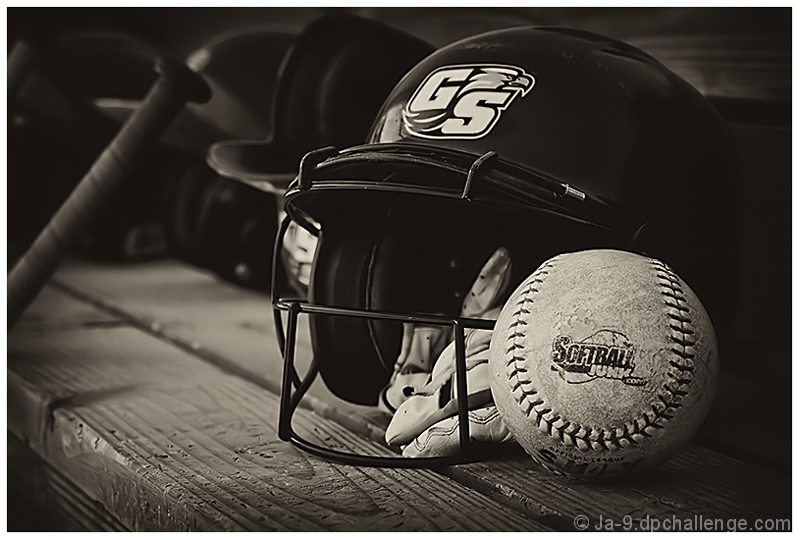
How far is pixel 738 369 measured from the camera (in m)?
1.46

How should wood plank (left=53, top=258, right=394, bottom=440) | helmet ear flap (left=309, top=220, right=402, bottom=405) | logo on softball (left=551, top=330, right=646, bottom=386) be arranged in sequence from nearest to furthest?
logo on softball (left=551, top=330, right=646, bottom=386), helmet ear flap (left=309, top=220, right=402, bottom=405), wood plank (left=53, top=258, right=394, bottom=440)

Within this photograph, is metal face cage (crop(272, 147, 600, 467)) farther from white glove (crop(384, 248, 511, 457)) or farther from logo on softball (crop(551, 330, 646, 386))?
logo on softball (crop(551, 330, 646, 386))

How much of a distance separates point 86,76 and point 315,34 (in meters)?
1.14

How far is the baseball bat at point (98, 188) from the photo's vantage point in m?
1.67

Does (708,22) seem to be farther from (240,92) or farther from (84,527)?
(84,527)

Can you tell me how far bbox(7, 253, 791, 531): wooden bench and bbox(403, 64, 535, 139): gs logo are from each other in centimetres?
38

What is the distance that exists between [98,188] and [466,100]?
2.92ft

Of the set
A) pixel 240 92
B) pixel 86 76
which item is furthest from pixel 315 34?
pixel 86 76

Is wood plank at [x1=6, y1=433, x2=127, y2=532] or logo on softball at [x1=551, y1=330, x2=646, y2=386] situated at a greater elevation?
logo on softball at [x1=551, y1=330, x2=646, y2=386]

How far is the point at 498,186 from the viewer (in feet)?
3.21

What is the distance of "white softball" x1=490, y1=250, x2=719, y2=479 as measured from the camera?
0.86m

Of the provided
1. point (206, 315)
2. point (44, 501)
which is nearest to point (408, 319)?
point (44, 501)

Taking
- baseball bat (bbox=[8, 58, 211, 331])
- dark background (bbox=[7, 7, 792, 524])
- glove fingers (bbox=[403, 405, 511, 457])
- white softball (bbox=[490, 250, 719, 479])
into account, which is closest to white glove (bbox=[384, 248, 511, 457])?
glove fingers (bbox=[403, 405, 511, 457])

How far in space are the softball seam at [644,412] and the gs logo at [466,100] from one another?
25 cm
